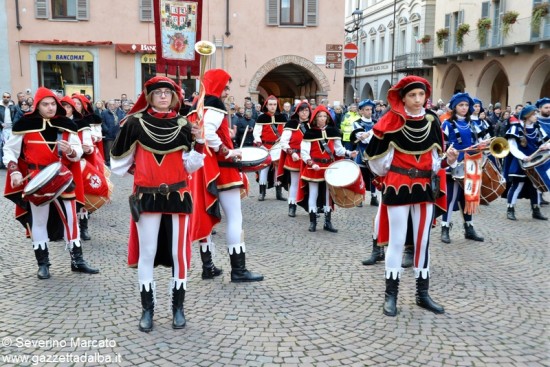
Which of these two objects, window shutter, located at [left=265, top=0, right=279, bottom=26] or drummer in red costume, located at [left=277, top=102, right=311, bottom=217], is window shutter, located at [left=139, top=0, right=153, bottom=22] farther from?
drummer in red costume, located at [left=277, top=102, right=311, bottom=217]

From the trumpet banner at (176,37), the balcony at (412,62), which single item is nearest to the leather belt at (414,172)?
the trumpet banner at (176,37)

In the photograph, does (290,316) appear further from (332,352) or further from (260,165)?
(260,165)

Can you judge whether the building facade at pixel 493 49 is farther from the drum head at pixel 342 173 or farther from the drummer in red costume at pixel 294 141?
the drum head at pixel 342 173

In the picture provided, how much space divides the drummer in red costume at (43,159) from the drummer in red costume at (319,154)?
3.57 meters

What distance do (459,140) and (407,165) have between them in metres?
2.90

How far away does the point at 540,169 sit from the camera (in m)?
8.94

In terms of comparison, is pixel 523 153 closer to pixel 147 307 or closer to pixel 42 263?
pixel 147 307

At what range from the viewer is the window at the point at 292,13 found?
22.1 metres

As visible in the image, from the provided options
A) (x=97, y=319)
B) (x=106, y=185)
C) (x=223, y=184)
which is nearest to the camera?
(x=97, y=319)

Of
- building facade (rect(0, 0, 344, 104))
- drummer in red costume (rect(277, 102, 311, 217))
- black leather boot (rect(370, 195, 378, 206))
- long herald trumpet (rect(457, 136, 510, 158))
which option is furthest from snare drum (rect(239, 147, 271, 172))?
building facade (rect(0, 0, 344, 104))

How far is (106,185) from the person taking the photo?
723 centimetres

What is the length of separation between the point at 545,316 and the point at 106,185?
551cm

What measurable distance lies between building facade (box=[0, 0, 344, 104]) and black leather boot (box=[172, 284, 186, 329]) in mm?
16719

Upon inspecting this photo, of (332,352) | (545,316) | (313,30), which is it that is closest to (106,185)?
(332,352)
